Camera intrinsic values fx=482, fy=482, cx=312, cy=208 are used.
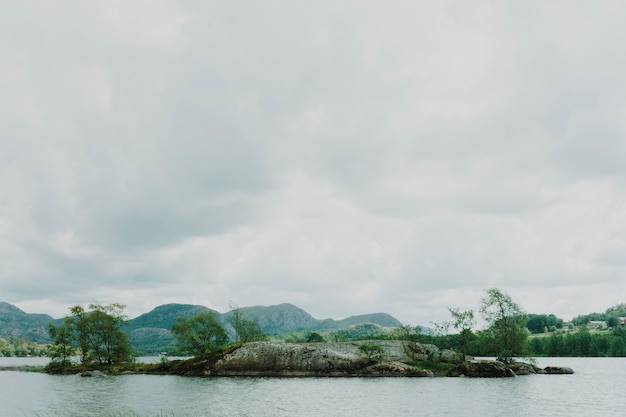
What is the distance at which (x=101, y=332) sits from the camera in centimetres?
11962

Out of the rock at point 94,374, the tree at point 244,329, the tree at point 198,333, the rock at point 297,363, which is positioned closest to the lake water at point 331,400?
the rock at point 297,363

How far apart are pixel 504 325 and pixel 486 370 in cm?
1240

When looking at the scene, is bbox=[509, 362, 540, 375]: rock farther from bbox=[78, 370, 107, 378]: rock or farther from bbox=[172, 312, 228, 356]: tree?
bbox=[78, 370, 107, 378]: rock

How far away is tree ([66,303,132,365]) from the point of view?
119 metres

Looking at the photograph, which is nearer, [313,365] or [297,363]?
[313,365]

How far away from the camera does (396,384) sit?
7519cm

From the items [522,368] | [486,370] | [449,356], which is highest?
[449,356]

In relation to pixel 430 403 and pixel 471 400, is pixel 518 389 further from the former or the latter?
pixel 430 403

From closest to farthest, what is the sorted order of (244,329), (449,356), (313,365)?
(313,365)
(449,356)
(244,329)

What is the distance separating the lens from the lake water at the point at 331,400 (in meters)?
45.5

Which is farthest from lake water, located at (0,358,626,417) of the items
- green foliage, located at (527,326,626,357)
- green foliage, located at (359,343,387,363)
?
green foliage, located at (527,326,626,357)

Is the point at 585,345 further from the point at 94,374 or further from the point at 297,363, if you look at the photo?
the point at 94,374

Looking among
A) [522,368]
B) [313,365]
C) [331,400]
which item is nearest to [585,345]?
[522,368]

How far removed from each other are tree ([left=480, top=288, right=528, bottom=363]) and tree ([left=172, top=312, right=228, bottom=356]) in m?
60.9
